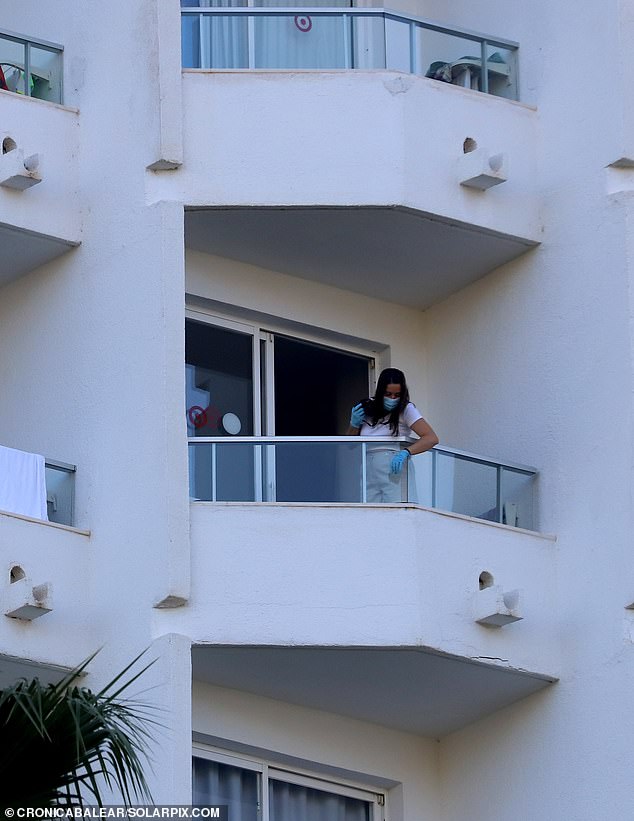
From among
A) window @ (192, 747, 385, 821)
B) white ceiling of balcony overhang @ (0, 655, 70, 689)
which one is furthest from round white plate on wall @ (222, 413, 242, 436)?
white ceiling of balcony overhang @ (0, 655, 70, 689)

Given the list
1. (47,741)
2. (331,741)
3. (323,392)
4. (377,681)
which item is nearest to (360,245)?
(323,392)

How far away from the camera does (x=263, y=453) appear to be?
18047 millimetres

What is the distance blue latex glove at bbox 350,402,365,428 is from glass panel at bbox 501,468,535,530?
123 centimetres

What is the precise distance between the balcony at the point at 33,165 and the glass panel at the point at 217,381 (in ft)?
4.70

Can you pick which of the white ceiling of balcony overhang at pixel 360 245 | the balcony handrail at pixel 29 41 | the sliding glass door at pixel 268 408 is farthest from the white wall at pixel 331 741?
the balcony handrail at pixel 29 41

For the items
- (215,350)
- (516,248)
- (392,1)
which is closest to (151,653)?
(215,350)

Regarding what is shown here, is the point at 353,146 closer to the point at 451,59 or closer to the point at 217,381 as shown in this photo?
the point at 451,59

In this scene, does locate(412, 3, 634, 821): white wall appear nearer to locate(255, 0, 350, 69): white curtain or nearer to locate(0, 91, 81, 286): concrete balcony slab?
locate(255, 0, 350, 69): white curtain

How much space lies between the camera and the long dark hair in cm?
1853

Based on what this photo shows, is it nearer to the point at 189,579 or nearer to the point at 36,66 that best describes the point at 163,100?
the point at 36,66

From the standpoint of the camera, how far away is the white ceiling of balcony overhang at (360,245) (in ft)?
61.4

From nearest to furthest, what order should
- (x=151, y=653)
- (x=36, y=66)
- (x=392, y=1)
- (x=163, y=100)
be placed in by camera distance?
1. (x=151, y=653)
2. (x=163, y=100)
3. (x=36, y=66)
4. (x=392, y=1)

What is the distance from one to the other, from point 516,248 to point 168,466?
380 cm

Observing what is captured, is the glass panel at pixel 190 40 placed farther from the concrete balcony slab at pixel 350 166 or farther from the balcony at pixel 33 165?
the balcony at pixel 33 165
